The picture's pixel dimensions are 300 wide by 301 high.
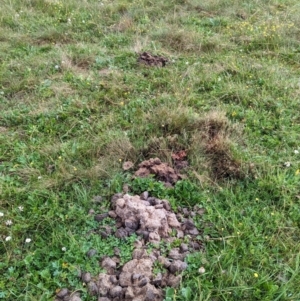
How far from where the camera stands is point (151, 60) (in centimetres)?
521

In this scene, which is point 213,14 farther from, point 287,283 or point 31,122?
point 287,283

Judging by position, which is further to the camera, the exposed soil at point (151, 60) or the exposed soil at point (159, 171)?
the exposed soil at point (151, 60)

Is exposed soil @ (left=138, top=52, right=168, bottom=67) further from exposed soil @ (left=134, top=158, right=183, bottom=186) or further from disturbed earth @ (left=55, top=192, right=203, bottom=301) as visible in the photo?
disturbed earth @ (left=55, top=192, right=203, bottom=301)

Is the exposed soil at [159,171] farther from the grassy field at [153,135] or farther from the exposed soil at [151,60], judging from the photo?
the exposed soil at [151,60]

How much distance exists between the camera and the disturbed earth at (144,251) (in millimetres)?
2449

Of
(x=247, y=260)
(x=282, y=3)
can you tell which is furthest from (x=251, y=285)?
(x=282, y=3)

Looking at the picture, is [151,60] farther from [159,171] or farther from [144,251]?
[144,251]

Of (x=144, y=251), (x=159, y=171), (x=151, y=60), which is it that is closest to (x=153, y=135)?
(x=159, y=171)

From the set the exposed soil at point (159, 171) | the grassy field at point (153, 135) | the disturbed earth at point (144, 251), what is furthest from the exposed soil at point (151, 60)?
the disturbed earth at point (144, 251)

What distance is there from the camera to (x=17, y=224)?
2.93m

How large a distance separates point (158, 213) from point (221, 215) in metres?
0.53

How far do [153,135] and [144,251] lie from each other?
4.82ft

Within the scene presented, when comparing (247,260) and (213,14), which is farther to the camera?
(213,14)

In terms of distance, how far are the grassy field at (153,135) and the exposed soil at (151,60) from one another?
0.33 feet
